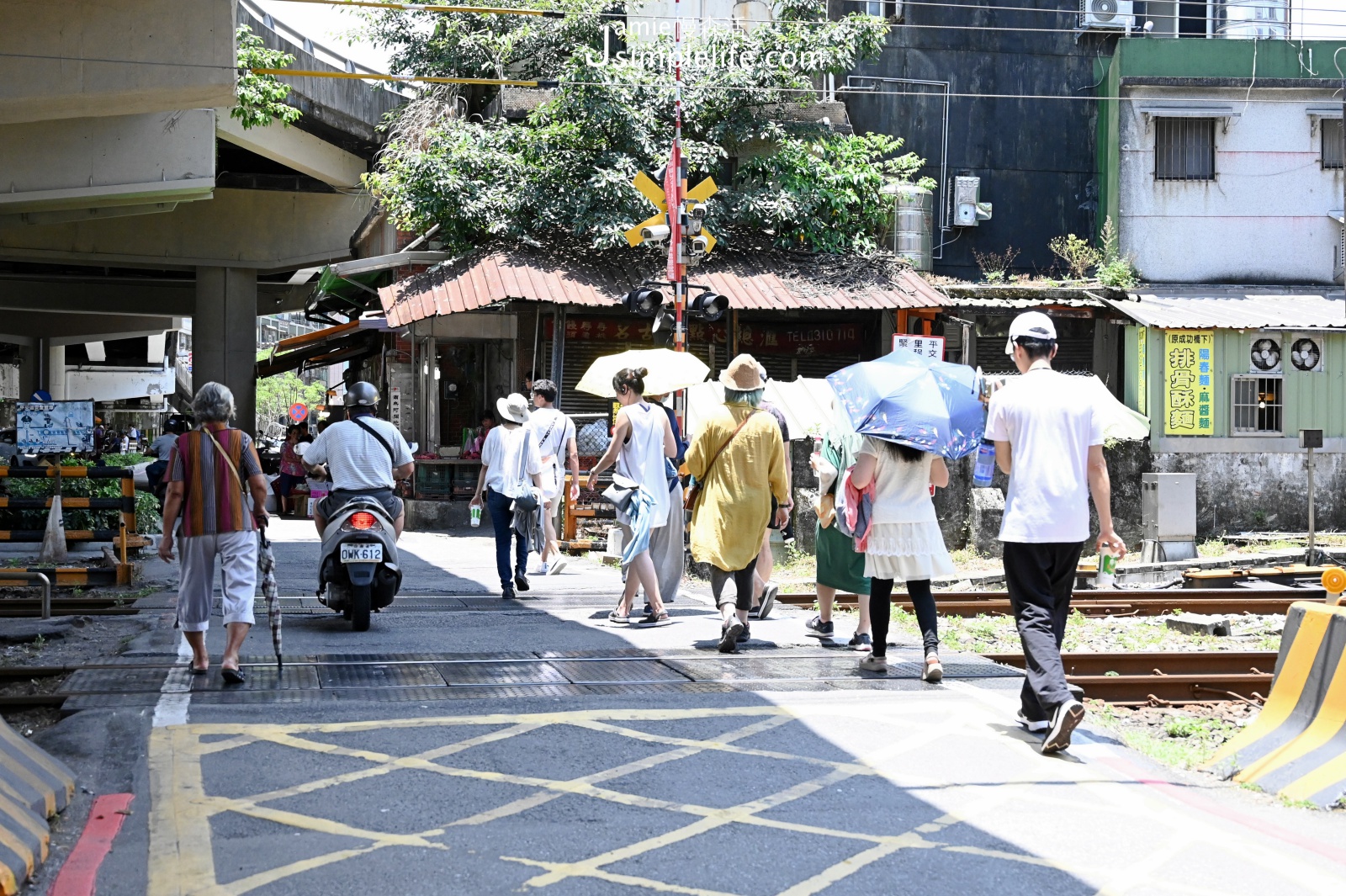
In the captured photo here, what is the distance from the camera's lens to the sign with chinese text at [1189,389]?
68.8 feet

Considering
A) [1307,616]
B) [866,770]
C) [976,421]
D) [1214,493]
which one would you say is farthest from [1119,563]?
[866,770]

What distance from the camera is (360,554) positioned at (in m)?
9.19

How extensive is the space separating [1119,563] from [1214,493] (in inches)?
194

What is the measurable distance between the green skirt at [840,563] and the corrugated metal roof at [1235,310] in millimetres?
13480

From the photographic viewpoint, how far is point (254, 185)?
30.3m

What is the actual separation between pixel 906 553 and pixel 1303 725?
86.0 inches

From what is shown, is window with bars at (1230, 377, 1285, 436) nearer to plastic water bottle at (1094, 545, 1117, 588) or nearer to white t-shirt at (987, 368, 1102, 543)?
plastic water bottle at (1094, 545, 1117, 588)

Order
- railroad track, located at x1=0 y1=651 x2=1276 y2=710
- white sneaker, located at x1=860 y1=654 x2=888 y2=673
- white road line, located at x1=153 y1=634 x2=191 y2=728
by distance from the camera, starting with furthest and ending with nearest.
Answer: white sneaker, located at x1=860 y1=654 x2=888 y2=673
railroad track, located at x1=0 y1=651 x2=1276 y2=710
white road line, located at x1=153 y1=634 x2=191 y2=728

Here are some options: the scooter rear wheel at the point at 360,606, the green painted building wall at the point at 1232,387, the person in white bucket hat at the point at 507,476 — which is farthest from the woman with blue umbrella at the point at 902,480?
the green painted building wall at the point at 1232,387

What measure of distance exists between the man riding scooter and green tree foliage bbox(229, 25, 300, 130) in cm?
1491

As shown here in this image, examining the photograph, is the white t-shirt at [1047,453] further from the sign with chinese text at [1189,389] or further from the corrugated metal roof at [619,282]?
the sign with chinese text at [1189,389]

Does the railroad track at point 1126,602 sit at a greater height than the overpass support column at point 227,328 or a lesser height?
lesser

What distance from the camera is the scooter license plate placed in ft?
30.1

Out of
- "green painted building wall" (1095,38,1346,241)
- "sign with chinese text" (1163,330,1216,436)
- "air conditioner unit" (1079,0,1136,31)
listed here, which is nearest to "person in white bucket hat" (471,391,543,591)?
"sign with chinese text" (1163,330,1216,436)
